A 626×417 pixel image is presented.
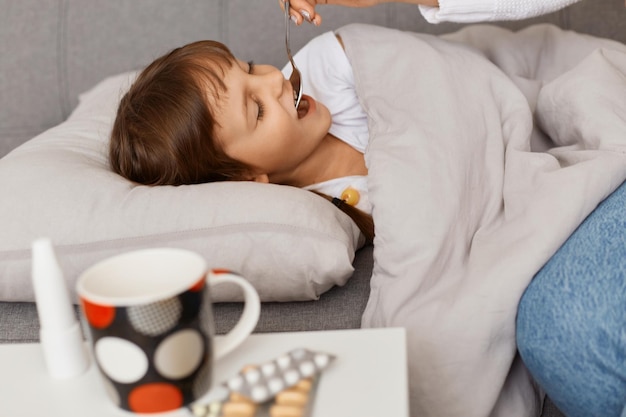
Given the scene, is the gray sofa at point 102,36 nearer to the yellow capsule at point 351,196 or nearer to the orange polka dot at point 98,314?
the yellow capsule at point 351,196

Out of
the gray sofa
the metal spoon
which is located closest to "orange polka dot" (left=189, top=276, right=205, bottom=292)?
the metal spoon

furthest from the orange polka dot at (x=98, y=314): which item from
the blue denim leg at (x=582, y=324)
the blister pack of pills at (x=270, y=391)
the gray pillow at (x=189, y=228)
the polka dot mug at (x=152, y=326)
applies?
the blue denim leg at (x=582, y=324)

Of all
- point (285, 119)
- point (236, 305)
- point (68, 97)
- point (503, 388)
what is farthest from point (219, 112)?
point (68, 97)

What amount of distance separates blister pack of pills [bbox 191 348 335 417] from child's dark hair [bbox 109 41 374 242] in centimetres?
55

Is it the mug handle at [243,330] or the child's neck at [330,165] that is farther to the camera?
the child's neck at [330,165]

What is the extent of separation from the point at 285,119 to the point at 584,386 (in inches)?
24.5

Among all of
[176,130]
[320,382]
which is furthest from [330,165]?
[320,382]

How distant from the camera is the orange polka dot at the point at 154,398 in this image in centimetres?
59

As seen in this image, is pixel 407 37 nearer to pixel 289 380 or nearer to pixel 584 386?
pixel 584 386

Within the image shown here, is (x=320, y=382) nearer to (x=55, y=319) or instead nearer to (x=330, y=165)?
(x=55, y=319)

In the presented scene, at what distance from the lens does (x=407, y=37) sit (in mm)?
1269

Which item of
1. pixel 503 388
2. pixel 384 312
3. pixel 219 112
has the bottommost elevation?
pixel 503 388

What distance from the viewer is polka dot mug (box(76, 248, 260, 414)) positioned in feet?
1.87

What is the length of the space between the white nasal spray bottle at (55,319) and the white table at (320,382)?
0.04ft
